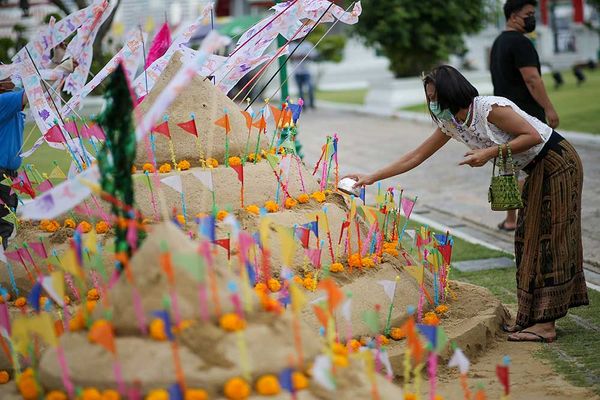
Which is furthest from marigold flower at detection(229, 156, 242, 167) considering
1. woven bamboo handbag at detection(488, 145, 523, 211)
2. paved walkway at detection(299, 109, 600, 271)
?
paved walkway at detection(299, 109, 600, 271)

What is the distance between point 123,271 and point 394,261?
7.95ft

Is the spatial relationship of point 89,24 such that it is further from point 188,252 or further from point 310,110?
point 310,110

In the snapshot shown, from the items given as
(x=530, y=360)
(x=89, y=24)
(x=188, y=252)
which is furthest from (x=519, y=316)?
(x=89, y=24)

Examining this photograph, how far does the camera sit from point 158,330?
3371 millimetres

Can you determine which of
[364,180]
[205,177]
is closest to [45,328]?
[205,177]

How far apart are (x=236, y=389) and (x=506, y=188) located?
259cm

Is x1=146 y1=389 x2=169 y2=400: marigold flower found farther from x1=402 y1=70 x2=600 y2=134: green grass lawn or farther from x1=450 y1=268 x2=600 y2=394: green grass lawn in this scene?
x1=402 y1=70 x2=600 y2=134: green grass lawn

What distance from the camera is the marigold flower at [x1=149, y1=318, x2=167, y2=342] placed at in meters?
3.37

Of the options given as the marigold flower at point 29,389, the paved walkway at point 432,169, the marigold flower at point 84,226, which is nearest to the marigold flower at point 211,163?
the marigold flower at point 84,226

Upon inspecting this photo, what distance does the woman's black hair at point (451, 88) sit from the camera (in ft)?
16.9

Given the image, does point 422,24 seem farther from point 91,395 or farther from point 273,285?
point 91,395

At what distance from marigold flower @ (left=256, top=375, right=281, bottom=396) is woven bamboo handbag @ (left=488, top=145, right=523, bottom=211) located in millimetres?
2435

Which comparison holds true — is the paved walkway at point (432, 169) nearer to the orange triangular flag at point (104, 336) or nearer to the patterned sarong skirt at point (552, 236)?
the patterned sarong skirt at point (552, 236)

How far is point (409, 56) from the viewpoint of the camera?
23.4 metres
